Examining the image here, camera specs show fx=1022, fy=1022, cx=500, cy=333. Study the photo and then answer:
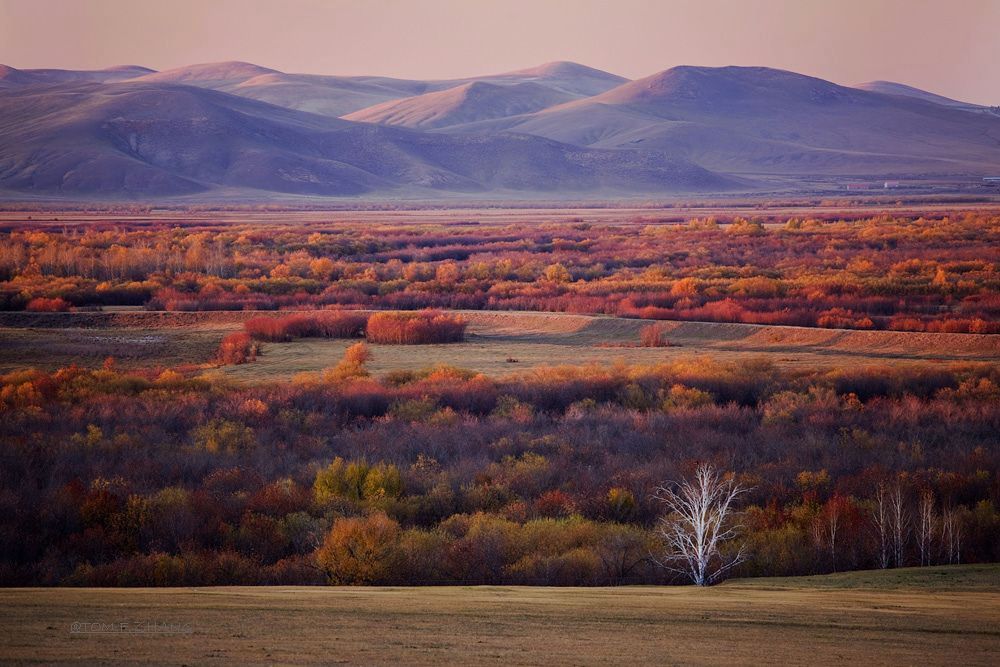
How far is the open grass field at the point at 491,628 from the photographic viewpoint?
24.3ft

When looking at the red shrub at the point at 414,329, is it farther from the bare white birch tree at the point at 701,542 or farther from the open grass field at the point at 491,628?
the open grass field at the point at 491,628

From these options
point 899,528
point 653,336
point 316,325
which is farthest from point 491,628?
point 316,325

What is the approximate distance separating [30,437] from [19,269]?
3386 centimetres

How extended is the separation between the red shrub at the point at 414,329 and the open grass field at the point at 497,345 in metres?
0.68

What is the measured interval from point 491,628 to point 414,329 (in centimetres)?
3021

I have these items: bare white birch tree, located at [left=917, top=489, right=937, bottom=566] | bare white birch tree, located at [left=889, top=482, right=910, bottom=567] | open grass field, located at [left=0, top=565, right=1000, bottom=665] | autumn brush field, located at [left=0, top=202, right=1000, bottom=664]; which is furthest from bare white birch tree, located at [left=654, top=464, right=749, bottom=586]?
open grass field, located at [left=0, top=565, right=1000, bottom=665]

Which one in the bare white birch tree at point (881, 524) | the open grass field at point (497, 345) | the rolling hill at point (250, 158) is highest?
the rolling hill at point (250, 158)

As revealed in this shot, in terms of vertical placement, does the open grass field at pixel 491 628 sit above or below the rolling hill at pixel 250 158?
below

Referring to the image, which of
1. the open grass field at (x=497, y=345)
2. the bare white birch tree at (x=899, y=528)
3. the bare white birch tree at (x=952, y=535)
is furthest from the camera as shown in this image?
the open grass field at (x=497, y=345)

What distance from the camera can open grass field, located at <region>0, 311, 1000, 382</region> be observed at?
3250 centimetres

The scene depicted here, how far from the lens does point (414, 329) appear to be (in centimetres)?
3828

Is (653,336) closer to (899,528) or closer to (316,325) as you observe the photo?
(316,325)

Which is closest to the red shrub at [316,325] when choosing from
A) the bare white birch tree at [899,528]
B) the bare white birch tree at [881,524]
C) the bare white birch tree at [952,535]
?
the bare white birch tree at [881,524]

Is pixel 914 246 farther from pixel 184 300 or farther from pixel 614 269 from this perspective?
pixel 184 300
